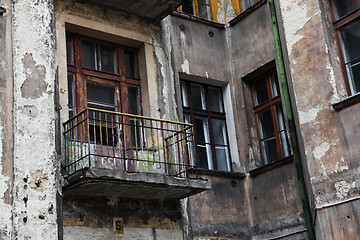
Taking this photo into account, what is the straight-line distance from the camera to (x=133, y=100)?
10.6 meters

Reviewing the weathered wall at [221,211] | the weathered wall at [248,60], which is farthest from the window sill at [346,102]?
the weathered wall at [221,211]

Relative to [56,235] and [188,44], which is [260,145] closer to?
[188,44]

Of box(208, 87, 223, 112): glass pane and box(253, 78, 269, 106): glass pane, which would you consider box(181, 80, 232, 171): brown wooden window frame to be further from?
box(253, 78, 269, 106): glass pane

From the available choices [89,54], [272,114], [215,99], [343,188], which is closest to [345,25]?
[272,114]

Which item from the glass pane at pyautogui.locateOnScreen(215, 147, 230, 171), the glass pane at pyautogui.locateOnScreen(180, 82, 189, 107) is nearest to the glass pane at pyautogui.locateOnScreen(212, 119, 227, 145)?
the glass pane at pyautogui.locateOnScreen(215, 147, 230, 171)

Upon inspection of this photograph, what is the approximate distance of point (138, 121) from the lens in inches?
406

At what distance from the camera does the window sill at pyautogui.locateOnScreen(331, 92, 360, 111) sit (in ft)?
29.2

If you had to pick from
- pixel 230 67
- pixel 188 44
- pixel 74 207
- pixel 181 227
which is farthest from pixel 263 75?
pixel 74 207

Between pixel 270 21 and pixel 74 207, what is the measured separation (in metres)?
5.02

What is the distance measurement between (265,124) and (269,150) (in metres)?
0.52

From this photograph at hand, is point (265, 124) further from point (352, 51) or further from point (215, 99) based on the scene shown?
point (352, 51)

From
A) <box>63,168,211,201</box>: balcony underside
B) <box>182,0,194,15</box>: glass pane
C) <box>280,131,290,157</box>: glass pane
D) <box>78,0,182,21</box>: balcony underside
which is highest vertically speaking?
<box>182,0,194,15</box>: glass pane

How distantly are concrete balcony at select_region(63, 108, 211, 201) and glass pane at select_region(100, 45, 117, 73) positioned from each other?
91 centimetres

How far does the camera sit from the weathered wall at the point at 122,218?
891 centimetres
